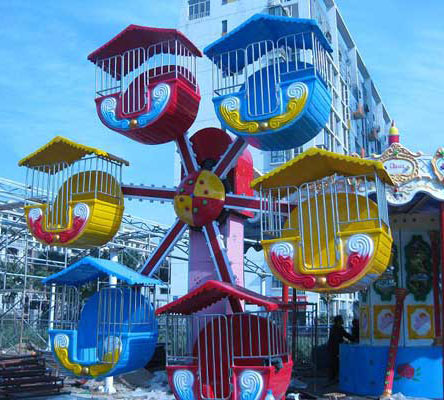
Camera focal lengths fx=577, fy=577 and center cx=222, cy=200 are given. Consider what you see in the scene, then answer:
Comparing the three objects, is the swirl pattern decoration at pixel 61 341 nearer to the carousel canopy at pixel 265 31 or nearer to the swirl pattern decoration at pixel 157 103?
the swirl pattern decoration at pixel 157 103

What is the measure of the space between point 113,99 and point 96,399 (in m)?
6.42

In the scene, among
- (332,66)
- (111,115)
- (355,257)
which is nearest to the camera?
(355,257)

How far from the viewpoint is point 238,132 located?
8.73 metres

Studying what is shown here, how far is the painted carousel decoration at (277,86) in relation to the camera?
8.35 metres

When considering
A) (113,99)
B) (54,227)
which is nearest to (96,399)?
(54,227)

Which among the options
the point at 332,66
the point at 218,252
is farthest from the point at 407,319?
the point at 332,66

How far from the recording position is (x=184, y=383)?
8.24 meters

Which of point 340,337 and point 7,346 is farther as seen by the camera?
point 7,346

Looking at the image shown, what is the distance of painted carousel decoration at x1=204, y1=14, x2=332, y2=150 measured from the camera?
27.4 feet

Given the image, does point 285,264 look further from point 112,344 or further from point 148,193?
point 148,193

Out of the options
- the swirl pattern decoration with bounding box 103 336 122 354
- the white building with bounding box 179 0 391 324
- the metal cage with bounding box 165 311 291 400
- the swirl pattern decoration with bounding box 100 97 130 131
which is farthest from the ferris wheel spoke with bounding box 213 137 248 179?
the white building with bounding box 179 0 391 324

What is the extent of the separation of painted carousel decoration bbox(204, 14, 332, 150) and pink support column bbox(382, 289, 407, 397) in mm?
4298

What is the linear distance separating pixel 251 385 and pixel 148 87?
16.4 feet

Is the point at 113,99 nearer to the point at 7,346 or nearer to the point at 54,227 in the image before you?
the point at 54,227
